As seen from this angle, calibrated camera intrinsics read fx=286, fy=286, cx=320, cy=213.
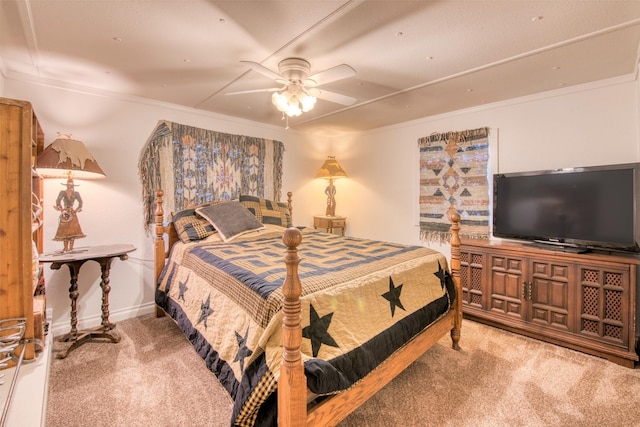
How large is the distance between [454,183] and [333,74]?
7.57 feet

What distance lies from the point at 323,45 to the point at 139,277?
301cm

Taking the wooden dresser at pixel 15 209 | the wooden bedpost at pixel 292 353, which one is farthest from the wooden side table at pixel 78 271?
the wooden bedpost at pixel 292 353

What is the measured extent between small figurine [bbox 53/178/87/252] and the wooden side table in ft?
0.41

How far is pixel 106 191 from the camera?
296cm

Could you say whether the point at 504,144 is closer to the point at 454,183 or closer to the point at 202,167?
the point at 454,183

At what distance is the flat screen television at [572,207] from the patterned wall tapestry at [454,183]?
293 mm

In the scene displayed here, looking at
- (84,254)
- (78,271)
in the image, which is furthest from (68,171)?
(78,271)

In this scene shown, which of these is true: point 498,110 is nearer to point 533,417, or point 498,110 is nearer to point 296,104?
point 296,104

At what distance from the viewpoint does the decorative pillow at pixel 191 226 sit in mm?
2887

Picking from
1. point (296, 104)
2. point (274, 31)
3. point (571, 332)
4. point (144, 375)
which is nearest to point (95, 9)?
point (274, 31)

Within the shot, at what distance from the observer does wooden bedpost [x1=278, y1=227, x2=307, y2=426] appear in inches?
45.4

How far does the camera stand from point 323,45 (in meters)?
2.05

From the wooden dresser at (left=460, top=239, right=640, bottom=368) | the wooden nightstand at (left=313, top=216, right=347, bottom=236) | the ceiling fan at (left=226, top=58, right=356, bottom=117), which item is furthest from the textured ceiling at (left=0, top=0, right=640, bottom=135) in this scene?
the wooden nightstand at (left=313, top=216, right=347, bottom=236)

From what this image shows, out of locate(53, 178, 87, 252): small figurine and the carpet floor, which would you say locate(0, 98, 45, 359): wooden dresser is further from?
locate(53, 178, 87, 252): small figurine
